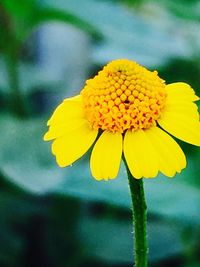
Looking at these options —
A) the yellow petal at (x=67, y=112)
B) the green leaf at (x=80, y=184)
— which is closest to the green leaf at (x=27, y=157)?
the green leaf at (x=80, y=184)

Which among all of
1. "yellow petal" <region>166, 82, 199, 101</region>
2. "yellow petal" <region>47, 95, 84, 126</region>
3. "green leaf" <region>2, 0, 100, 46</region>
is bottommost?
"yellow petal" <region>47, 95, 84, 126</region>

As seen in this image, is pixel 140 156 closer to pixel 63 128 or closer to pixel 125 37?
pixel 63 128

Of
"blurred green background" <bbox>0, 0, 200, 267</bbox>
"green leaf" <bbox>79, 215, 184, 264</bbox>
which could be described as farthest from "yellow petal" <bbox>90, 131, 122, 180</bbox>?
"green leaf" <bbox>79, 215, 184, 264</bbox>

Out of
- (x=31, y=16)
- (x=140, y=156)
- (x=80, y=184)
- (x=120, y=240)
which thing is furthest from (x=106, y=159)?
(x=31, y=16)

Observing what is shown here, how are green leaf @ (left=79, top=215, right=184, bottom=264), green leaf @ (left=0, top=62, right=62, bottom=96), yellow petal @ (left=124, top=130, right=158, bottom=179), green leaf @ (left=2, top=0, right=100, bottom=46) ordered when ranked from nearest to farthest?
1. yellow petal @ (left=124, top=130, right=158, bottom=179)
2. green leaf @ (left=79, top=215, right=184, bottom=264)
3. green leaf @ (left=2, top=0, right=100, bottom=46)
4. green leaf @ (left=0, top=62, right=62, bottom=96)

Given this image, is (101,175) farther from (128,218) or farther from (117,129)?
(128,218)

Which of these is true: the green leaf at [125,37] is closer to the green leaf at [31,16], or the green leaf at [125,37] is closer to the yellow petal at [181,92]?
the green leaf at [31,16]

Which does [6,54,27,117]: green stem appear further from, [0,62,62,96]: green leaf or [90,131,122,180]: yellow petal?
[90,131,122,180]: yellow petal
